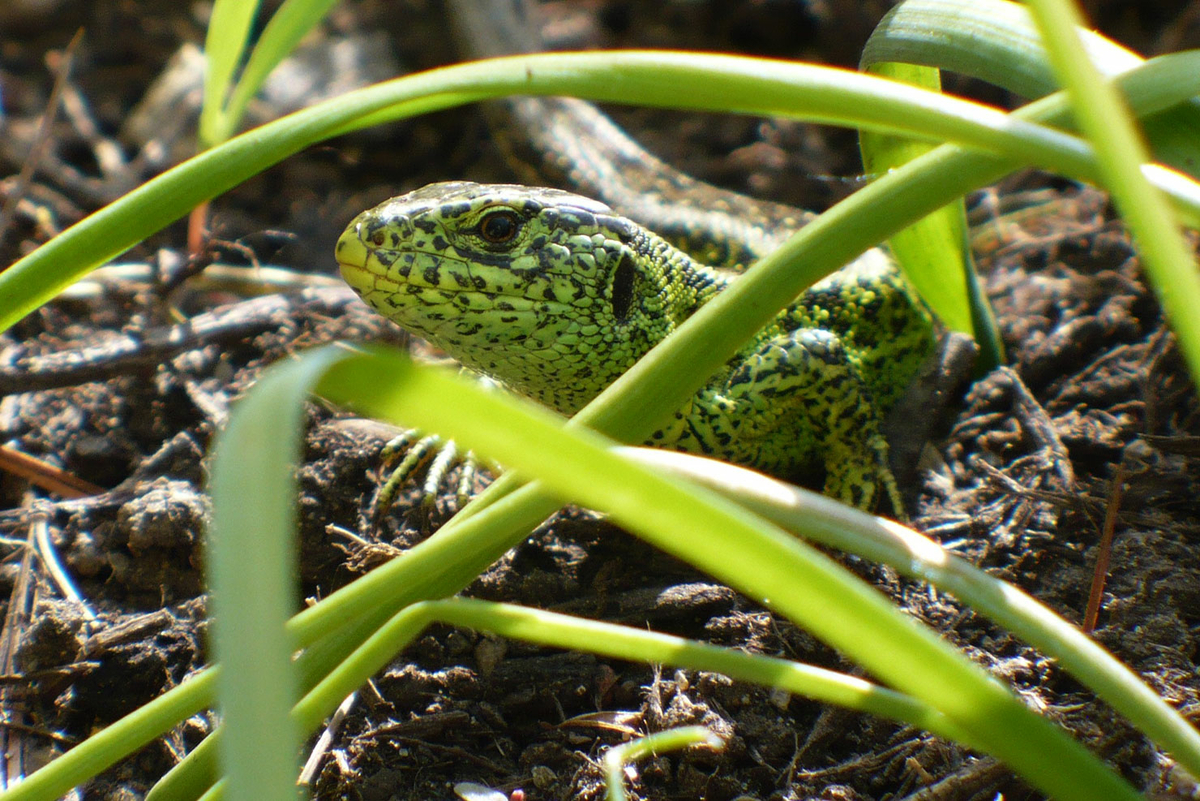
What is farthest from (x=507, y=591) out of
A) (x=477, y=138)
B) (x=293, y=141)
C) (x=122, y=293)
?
(x=477, y=138)

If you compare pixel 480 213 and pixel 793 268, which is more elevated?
pixel 480 213

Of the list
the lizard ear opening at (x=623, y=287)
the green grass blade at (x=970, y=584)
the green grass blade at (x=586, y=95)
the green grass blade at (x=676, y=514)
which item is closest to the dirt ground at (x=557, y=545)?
the green grass blade at (x=970, y=584)

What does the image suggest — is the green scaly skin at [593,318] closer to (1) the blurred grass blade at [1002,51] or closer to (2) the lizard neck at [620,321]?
(2) the lizard neck at [620,321]

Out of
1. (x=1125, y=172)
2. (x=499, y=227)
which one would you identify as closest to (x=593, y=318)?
(x=499, y=227)

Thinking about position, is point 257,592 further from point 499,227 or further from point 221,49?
point 221,49

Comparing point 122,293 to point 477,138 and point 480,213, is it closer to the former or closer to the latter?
point 480,213

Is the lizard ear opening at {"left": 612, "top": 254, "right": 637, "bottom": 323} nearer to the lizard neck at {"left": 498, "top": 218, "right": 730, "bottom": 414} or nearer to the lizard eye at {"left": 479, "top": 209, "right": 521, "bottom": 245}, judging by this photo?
the lizard neck at {"left": 498, "top": 218, "right": 730, "bottom": 414}

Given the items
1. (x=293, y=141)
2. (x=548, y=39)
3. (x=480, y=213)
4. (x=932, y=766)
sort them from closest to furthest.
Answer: (x=293, y=141), (x=932, y=766), (x=480, y=213), (x=548, y=39)
